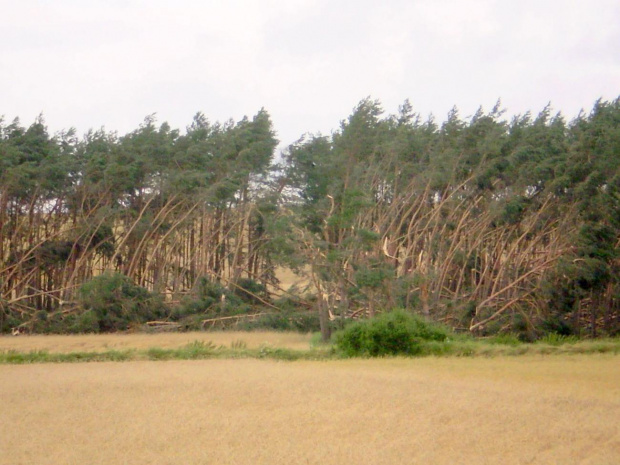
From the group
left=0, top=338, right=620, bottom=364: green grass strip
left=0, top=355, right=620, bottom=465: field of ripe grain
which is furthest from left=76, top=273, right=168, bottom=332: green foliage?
left=0, top=355, right=620, bottom=465: field of ripe grain

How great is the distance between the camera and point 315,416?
9867mm

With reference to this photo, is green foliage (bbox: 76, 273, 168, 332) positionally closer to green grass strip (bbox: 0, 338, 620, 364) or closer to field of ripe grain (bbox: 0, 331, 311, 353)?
field of ripe grain (bbox: 0, 331, 311, 353)

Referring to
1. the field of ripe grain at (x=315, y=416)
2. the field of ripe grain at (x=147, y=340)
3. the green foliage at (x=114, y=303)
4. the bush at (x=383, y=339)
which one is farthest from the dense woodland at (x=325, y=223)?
the field of ripe grain at (x=315, y=416)

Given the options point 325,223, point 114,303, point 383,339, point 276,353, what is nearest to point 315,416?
point 276,353

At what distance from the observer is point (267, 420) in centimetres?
969

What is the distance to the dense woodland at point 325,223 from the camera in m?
25.4

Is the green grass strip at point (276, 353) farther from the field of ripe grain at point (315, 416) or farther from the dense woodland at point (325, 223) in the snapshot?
the dense woodland at point (325, 223)

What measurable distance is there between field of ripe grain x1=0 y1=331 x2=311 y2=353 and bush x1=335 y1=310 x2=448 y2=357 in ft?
16.6

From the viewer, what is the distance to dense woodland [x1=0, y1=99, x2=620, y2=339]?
2536 centimetres

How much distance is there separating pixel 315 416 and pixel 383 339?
8.88 meters

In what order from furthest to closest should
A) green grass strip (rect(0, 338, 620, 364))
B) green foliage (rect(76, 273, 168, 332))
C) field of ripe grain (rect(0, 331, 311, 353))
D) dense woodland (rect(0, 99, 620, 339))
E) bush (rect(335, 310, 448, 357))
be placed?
green foliage (rect(76, 273, 168, 332)) → dense woodland (rect(0, 99, 620, 339)) → field of ripe grain (rect(0, 331, 311, 353)) → bush (rect(335, 310, 448, 357)) → green grass strip (rect(0, 338, 620, 364))

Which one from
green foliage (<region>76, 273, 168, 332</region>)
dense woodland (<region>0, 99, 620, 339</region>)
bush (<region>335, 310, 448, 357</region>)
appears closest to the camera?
bush (<region>335, 310, 448, 357</region>)

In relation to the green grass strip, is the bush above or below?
above

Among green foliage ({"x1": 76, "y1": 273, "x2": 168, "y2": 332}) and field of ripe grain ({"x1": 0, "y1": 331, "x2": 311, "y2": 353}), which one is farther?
green foliage ({"x1": 76, "y1": 273, "x2": 168, "y2": 332})
